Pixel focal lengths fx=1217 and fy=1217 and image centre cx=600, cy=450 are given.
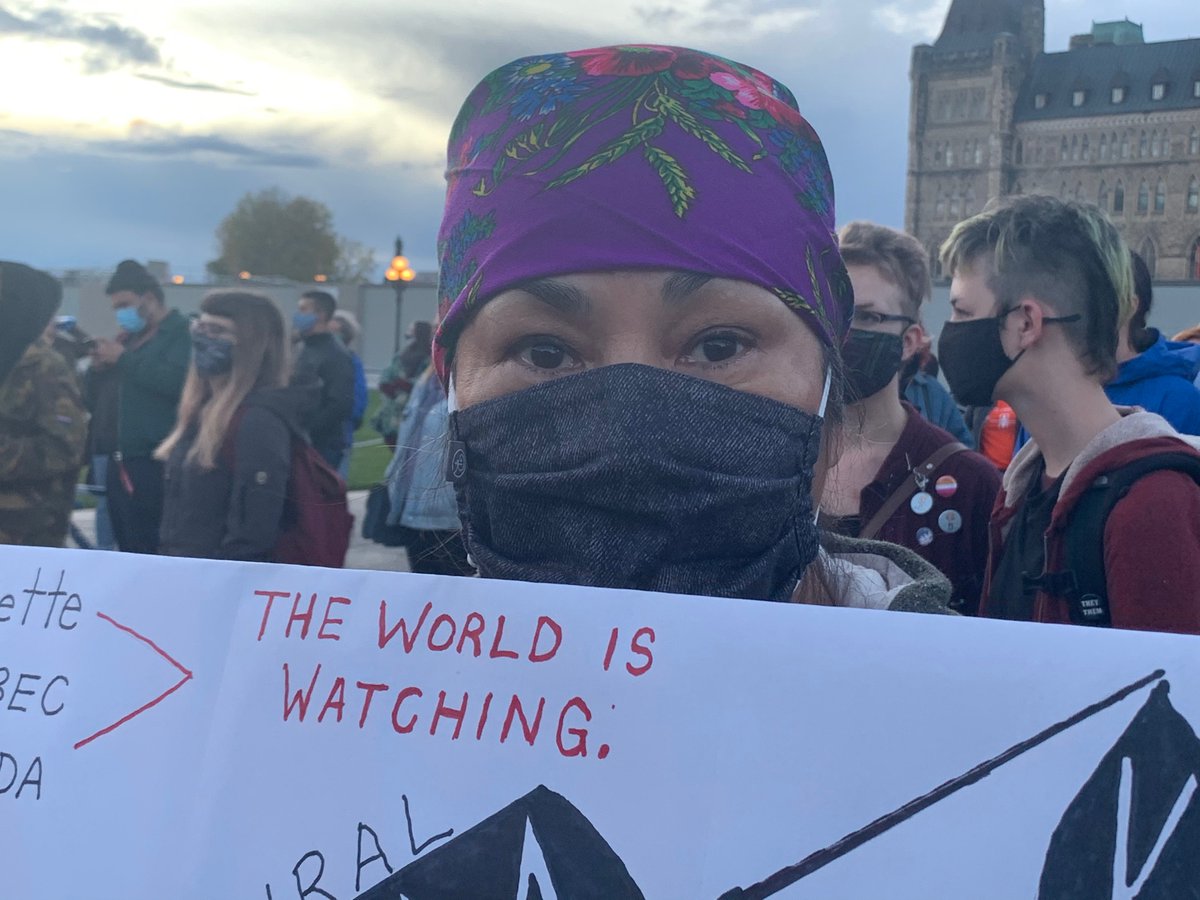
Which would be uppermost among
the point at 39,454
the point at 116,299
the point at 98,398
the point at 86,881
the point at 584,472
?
the point at 116,299

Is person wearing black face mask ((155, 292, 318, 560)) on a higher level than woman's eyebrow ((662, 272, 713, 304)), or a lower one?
higher

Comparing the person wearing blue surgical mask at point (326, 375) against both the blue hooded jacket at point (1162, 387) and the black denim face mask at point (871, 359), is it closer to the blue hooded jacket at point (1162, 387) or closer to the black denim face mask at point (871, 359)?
the black denim face mask at point (871, 359)

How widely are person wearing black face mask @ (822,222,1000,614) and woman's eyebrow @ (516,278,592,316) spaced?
4.44 ft

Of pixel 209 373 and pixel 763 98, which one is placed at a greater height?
pixel 209 373

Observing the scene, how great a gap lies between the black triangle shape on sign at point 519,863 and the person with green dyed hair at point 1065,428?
1.31 meters

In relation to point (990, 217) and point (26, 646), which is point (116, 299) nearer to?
point (990, 217)

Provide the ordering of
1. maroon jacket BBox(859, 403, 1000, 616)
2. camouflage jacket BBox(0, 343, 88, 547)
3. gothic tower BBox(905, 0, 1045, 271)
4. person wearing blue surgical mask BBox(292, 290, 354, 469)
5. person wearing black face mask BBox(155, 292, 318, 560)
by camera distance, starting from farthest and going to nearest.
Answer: gothic tower BBox(905, 0, 1045, 271)
person wearing blue surgical mask BBox(292, 290, 354, 469)
camouflage jacket BBox(0, 343, 88, 547)
person wearing black face mask BBox(155, 292, 318, 560)
maroon jacket BBox(859, 403, 1000, 616)

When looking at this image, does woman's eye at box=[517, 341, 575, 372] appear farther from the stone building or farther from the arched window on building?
the arched window on building

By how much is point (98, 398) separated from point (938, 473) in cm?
522

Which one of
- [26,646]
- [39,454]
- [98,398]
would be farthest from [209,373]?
[26,646]

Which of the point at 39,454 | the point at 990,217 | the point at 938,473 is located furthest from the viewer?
the point at 39,454

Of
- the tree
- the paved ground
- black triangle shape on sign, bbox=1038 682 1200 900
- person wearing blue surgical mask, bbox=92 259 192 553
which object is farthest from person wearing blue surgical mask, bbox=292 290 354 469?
the tree

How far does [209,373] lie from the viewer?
4859 mm

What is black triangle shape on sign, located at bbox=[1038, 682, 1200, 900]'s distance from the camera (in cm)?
93
